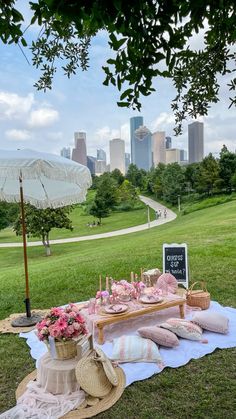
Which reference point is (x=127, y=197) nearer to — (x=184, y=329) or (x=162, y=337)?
(x=184, y=329)

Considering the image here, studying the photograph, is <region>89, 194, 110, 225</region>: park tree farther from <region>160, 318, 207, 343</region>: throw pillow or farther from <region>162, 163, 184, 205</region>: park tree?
<region>160, 318, 207, 343</region>: throw pillow

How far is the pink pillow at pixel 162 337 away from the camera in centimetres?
452

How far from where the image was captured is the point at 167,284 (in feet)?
19.8

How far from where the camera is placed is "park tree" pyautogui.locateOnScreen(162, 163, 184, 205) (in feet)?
140

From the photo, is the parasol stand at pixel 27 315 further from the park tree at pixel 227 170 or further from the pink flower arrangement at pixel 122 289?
the park tree at pixel 227 170

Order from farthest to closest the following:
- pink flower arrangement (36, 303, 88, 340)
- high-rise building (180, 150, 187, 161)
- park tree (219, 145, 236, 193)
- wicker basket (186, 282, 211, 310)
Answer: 1. high-rise building (180, 150, 187, 161)
2. park tree (219, 145, 236, 193)
3. wicker basket (186, 282, 211, 310)
4. pink flower arrangement (36, 303, 88, 340)

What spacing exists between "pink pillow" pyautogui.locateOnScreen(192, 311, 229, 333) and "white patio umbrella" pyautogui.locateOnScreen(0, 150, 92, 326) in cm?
281

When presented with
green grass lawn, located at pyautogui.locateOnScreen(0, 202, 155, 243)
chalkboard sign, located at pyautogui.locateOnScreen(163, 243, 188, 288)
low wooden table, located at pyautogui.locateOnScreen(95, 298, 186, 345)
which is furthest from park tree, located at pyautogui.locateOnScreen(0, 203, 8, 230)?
low wooden table, located at pyautogui.locateOnScreen(95, 298, 186, 345)

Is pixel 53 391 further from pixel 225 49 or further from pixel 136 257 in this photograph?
pixel 136 257

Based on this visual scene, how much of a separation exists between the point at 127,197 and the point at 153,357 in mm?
43334

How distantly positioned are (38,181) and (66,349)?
3438mm

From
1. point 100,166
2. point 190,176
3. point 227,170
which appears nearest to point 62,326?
point 227,170

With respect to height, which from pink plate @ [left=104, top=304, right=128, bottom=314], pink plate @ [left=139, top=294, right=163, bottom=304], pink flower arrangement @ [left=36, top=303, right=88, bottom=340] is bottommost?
pink plate @ [left=104, top=304, right=128, bottom=314]

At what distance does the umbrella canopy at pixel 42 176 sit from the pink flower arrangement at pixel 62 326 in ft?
6.86
